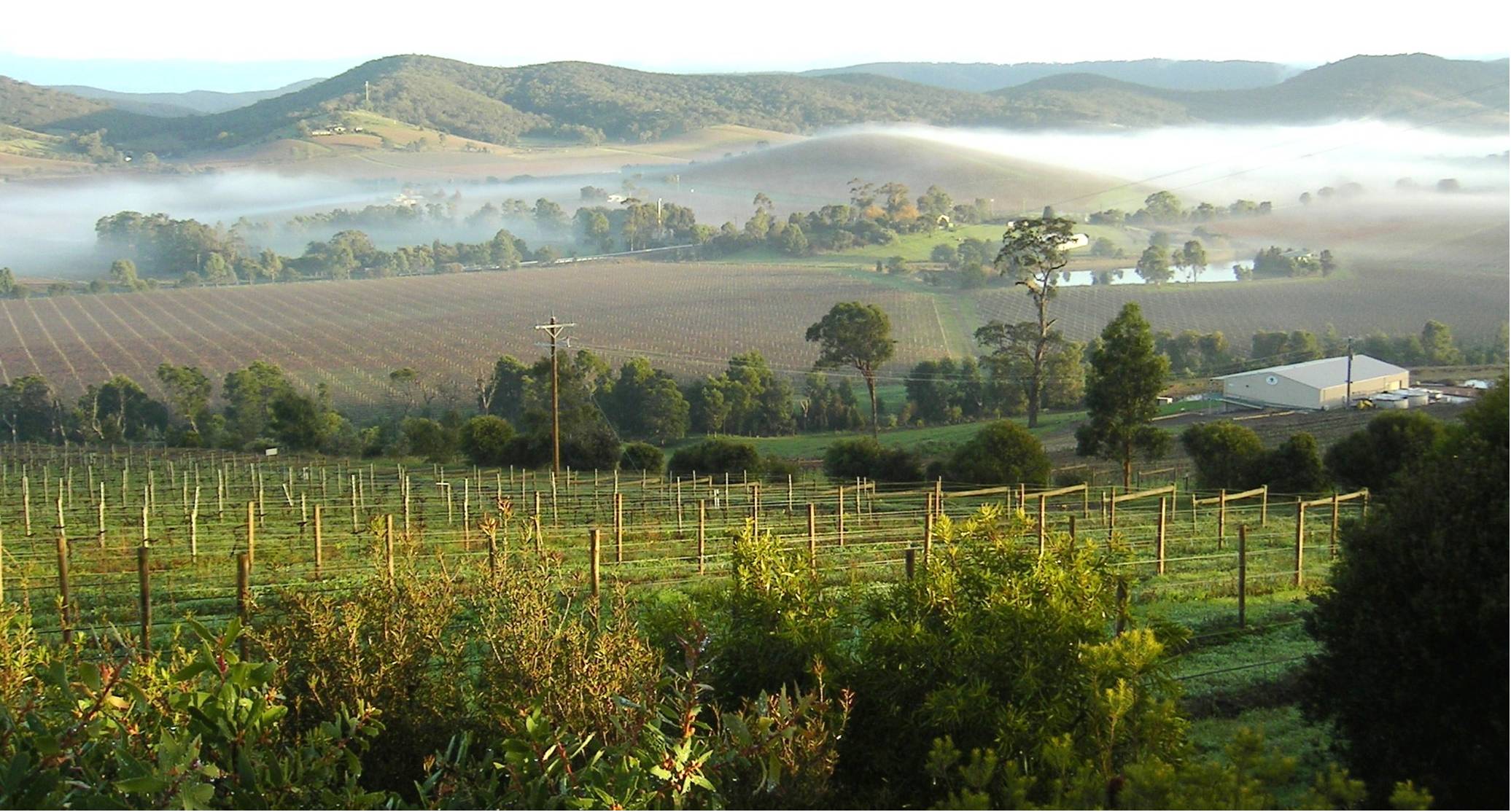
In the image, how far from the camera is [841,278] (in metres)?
86.8

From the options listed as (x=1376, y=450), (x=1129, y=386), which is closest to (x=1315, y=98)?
(x=1129, y=386)

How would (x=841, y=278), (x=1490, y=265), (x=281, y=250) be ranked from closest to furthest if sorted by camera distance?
(x=1490, y=265), (x=841, y=278), (x=281, y=250)

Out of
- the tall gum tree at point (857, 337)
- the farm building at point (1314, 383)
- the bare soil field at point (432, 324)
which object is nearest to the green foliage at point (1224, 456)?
the tall gum tree at point (857, 337)

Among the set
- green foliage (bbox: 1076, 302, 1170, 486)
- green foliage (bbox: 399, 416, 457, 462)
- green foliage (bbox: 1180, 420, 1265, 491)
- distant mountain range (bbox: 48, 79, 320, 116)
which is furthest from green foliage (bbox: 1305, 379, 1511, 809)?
distant mountain range (bbox: 48, 79, 320, 116)

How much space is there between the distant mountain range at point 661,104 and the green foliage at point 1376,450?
10601cm

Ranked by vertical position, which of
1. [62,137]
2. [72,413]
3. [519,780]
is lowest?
[72,413]

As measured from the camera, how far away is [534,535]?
19.6 ft

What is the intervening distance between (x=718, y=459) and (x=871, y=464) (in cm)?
345

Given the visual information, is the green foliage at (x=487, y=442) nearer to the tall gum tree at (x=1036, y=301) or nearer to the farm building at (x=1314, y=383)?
the tall gum tree at (x=1036, y=301)

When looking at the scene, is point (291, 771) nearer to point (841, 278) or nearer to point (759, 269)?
point (841, 278)

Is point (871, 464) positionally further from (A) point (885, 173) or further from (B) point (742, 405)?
(A) point (885, 173)

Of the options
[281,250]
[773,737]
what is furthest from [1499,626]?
[281,250]

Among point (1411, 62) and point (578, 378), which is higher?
point (1411, 62)

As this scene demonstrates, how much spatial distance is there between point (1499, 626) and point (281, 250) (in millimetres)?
115691
